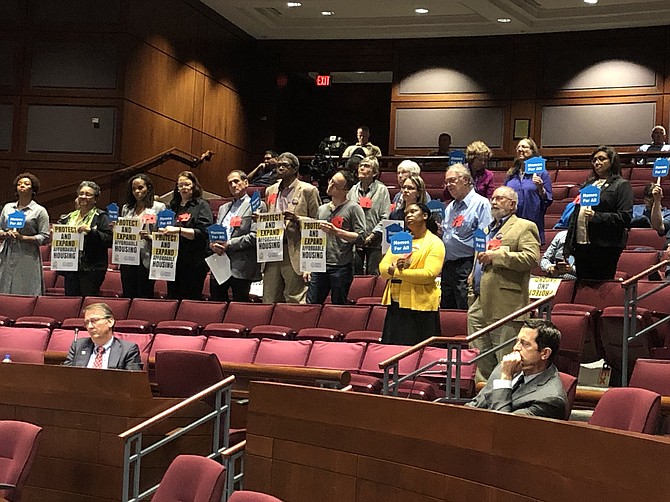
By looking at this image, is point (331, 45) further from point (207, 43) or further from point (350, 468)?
point (350, 468)

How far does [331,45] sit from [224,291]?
7327 mm

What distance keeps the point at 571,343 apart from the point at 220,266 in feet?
9.36

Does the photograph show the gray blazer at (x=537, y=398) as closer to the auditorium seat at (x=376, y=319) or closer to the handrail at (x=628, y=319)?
the handrail at (x=628, y=319)

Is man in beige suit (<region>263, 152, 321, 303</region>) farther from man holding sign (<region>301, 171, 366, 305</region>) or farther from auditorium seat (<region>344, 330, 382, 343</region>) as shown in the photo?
auditorium seat (<region>344, 330, 382, 343</region>)

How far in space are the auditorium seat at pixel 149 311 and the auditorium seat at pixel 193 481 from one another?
376 centimetres

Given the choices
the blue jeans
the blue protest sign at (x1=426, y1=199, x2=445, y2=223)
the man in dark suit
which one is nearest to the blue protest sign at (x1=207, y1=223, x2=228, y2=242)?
the man in dark suit

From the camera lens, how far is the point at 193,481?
361cm

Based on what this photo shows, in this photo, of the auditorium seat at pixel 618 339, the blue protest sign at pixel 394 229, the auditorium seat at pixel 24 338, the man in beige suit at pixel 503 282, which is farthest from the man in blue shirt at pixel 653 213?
the auditorium seat at pixel 24 338

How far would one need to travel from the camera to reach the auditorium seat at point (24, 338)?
7090 mm

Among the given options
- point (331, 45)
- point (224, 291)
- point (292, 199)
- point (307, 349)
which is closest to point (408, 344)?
point (307, 349)

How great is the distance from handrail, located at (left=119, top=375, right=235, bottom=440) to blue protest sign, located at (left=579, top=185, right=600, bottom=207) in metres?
2.46

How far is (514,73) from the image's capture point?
13.7 meters

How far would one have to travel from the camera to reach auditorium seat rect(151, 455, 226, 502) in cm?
351

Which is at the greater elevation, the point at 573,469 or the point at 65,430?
the point at 573,469
